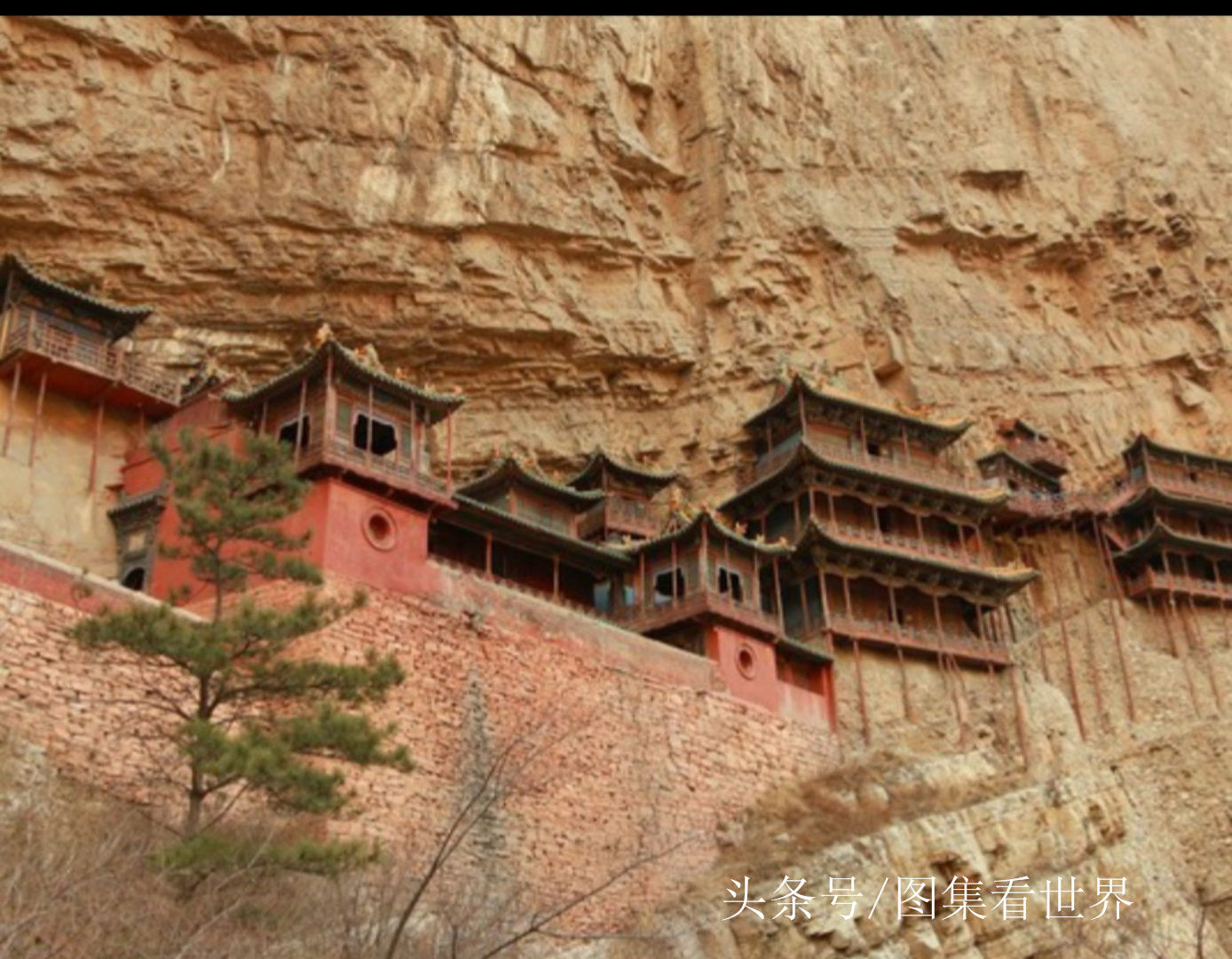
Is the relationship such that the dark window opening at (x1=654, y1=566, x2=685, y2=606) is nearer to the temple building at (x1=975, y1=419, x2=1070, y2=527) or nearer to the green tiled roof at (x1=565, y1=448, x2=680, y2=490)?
the green tiled roof at (x1=565, y1=448, x2=680, y2=490)

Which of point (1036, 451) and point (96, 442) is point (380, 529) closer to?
point (96, 442)

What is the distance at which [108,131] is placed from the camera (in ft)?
98.1

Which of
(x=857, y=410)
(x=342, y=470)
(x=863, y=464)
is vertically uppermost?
(x=857, y=410)

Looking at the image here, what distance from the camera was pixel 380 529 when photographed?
21.9 meters

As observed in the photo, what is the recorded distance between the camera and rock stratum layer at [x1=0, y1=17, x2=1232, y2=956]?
29219 mm

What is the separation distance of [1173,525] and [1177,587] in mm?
2677

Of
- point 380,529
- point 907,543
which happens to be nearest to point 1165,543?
point 907,543

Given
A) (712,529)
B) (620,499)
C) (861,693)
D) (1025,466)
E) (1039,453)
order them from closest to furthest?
1. (712,529)
2. (861,693)
3. (620,499)
4. (1025,466)
5. (1039,453)

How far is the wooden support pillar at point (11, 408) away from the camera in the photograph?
987 inches

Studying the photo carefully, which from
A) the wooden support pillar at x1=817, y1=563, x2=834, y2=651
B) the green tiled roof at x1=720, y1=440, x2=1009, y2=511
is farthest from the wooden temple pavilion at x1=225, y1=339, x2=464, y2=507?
the green tiled roof at x1=720, y1=440, x2=1009, y2=511

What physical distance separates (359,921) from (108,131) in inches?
903

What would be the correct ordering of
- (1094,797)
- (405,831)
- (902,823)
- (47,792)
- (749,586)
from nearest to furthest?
1. (47,792)
2. (405,831)
3. (902,823)
4. (1094,797)
5. (749,586)

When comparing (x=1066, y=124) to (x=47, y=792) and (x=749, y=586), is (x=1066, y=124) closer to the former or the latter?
(x=749, y=586)

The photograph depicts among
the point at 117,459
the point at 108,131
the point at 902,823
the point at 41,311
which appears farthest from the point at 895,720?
the point at 108,131
